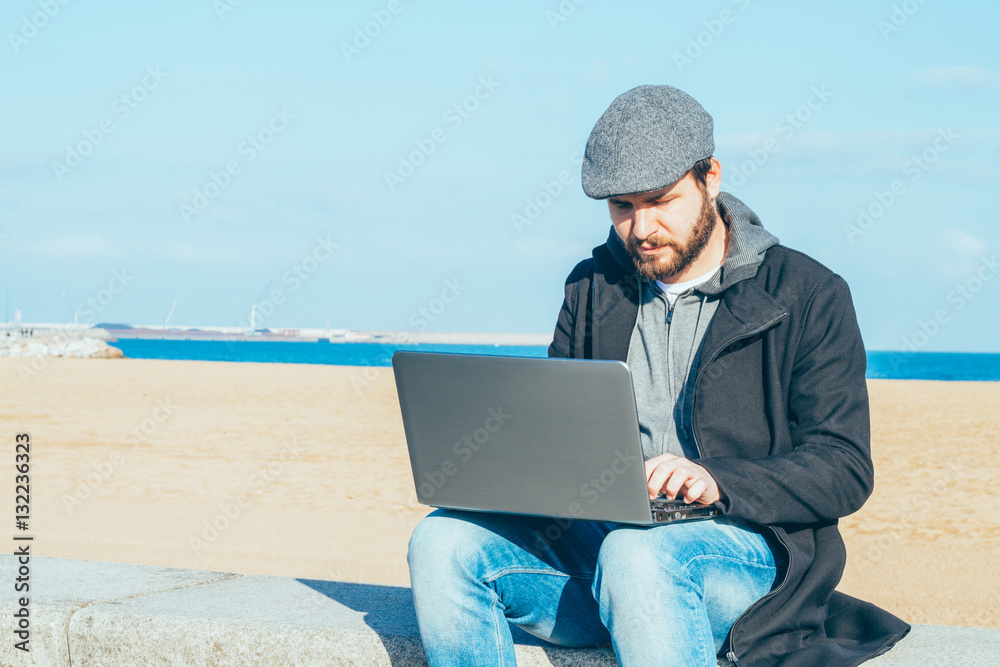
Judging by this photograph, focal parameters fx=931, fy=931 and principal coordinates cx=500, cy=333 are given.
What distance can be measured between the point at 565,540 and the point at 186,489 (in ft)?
25.4

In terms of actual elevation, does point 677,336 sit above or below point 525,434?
above

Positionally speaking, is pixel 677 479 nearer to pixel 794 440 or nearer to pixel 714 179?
pixel 794 440

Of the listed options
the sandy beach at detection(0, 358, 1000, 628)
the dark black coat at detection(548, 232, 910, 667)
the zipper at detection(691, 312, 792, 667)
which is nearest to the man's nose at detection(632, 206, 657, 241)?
the dark black coat at detection(548, 232, 910, 667)

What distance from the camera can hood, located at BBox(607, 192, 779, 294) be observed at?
2334mm

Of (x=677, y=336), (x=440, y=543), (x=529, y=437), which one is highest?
(x=677, y=336)

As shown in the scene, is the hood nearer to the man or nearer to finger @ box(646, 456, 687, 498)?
the man

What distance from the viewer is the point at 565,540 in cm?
226

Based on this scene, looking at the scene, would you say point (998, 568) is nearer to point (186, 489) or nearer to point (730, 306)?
point (730, 306)

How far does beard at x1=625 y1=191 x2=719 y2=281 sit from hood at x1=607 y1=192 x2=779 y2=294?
7cm

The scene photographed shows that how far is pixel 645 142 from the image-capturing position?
87.7 inches

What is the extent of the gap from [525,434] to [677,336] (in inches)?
26.5

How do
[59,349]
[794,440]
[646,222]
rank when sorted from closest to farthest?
[794,440] < [646,222] < [59,349]

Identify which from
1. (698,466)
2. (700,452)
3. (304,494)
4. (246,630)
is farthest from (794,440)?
(304,494)

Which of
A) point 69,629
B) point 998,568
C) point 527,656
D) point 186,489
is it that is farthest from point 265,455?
point 527,656
